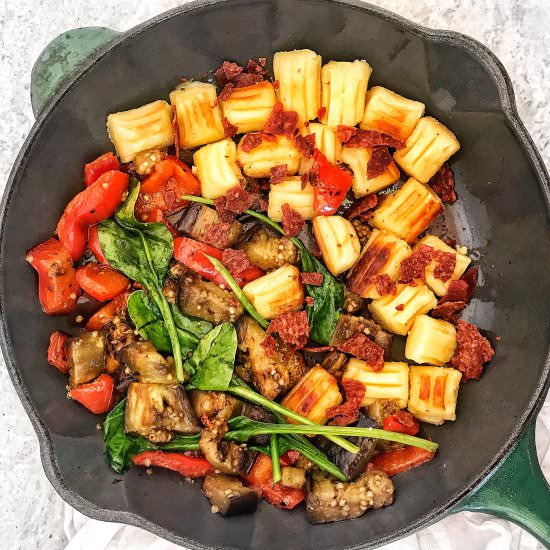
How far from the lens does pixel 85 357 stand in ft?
9.68

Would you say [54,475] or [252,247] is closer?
[54,475]

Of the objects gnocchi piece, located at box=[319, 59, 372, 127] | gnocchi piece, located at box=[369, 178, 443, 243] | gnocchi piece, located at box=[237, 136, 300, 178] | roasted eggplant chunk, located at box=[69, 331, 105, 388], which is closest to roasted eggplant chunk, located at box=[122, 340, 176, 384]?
roasted eggplant chunk, located at box=[69, 331, 105, 388]

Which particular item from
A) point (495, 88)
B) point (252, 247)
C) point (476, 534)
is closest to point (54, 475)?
point (252, 247)

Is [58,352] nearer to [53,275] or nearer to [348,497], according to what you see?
[53,275]

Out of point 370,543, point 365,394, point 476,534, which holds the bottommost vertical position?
point 476,534

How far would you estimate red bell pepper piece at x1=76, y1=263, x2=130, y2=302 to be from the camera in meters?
3.01

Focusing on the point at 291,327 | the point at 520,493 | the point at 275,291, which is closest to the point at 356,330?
the point at 291,327

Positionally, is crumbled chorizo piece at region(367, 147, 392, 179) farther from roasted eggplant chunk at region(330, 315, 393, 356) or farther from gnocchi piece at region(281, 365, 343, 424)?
gnocchi piece at region(281, 365, 343, 424)

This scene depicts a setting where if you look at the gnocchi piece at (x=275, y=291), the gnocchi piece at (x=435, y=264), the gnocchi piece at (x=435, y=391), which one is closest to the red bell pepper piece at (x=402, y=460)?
the gnocchi piece at (x=435, y=391)

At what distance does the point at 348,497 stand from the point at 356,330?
0.75m

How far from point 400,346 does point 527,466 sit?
2.52 feet

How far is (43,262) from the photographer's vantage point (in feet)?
9.47

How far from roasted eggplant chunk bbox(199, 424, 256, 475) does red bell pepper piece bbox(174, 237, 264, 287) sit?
0.67 m

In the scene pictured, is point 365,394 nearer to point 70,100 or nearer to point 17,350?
point 17,350
